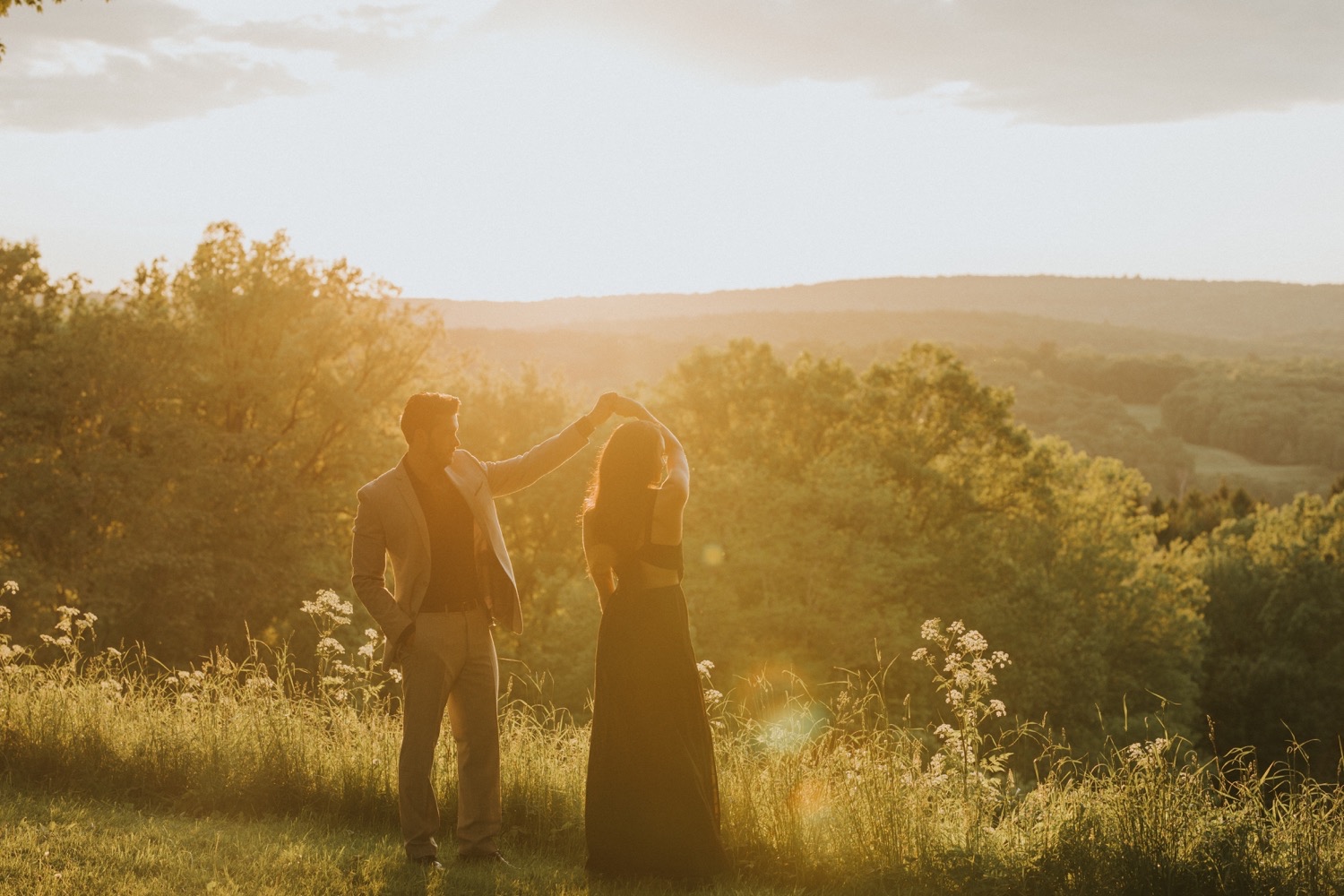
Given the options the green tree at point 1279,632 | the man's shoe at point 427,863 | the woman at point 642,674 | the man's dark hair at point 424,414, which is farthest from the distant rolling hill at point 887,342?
the man's shoe at point 427,863

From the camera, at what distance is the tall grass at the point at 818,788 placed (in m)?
5.06

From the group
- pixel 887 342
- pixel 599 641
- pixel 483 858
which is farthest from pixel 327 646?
pixel 887 342

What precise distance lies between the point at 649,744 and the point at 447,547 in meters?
1.43

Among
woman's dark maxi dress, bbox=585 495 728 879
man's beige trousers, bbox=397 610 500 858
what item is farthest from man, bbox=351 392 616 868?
woman's dark maxi dress, bbox=585 495 728 879

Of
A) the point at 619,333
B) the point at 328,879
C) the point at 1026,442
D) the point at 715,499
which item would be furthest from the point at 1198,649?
the point at 619,333

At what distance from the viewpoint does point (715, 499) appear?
112 ft

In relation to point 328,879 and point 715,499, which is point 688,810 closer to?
point 328,879

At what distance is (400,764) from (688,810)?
58.9 inches

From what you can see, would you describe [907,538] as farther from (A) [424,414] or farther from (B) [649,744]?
(A) [424,414]

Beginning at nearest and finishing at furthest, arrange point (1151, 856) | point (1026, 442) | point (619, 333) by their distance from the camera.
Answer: point (1151, 856)
point (1026, 442)
point (619, 333)

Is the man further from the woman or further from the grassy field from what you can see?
the woman

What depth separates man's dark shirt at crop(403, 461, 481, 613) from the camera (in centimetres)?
577

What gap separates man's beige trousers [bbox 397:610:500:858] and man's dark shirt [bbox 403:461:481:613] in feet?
0.28

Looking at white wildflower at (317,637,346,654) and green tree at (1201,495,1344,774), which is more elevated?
white wildflower at (317,637,346,654)
